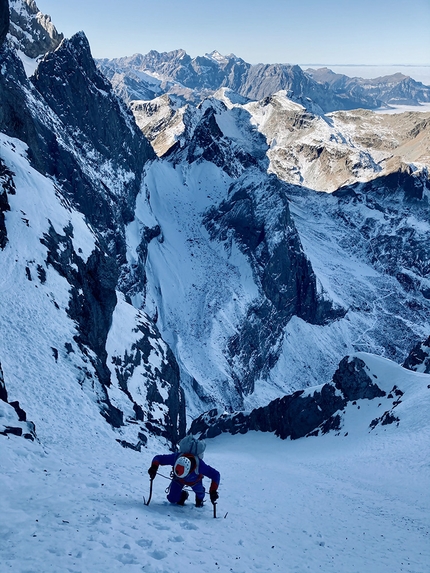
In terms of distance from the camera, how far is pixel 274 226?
130 metres

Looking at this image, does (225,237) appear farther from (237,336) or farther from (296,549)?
(296,549)

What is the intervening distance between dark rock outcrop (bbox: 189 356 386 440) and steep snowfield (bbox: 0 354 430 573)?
26457 millimetres

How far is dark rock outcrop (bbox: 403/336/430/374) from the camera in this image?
213 ft

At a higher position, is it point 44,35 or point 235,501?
point 44,35

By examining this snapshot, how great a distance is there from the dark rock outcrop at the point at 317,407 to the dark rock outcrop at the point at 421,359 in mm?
15892

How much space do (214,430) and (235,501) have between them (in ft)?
172

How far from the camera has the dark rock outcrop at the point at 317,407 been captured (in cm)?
5259

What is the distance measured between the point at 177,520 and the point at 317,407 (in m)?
48.8

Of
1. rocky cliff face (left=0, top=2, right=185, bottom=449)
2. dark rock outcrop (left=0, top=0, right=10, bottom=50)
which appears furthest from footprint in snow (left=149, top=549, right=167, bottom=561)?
dark rock outcrop (left=0, top=0, right=10, bottom=50)

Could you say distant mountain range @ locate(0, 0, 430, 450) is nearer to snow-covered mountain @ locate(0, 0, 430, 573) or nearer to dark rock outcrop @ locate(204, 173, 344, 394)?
snow-covered mountain @ locate(0, 0, 430, 573)

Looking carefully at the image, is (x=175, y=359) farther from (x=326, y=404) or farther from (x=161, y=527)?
(x=161, y=527)

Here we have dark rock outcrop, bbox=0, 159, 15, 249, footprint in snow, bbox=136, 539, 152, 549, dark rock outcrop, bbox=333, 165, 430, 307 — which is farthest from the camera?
dark rock outcrop, bbox=333, 165, 430, 307

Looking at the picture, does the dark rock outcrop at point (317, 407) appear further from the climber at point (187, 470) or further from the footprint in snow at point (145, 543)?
the footprint in snow at point (145, 543)

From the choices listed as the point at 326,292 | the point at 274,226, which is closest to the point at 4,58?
the point at 274,226
